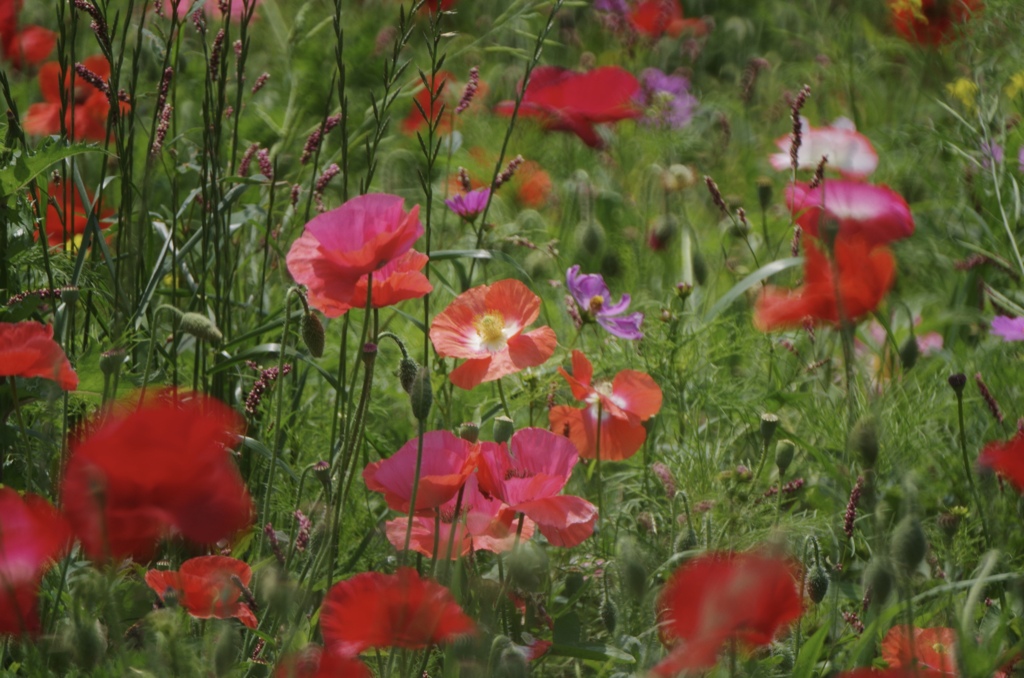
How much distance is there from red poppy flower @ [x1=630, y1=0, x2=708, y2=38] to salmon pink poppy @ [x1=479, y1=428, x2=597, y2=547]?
2378 millimetres

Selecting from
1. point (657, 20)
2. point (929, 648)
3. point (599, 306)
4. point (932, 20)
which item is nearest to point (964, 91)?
point (932, 20)

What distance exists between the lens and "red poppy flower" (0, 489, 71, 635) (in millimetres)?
928

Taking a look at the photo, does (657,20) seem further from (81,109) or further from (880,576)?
(880,576)

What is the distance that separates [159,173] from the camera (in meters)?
2.46

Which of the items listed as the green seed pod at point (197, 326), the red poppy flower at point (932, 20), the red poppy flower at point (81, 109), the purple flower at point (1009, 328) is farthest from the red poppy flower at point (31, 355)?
the red poppy flower at point (932, 20)

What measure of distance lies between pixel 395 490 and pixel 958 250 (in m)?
1.76

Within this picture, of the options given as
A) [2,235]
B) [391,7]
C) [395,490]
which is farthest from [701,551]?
[391,7]

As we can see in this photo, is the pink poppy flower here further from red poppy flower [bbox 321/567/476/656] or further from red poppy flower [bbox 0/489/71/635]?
red poppy flower [bbox 0/489/71/635]

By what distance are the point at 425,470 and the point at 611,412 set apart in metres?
0.33

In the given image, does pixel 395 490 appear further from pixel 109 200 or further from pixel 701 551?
pixel 109 200

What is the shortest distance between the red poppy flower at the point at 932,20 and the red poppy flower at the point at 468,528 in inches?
70.0

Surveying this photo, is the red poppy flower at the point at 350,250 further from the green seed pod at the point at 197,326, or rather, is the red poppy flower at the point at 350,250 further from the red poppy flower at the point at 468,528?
the red poppy flower at the point at 468,528

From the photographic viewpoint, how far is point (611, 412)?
150 cm

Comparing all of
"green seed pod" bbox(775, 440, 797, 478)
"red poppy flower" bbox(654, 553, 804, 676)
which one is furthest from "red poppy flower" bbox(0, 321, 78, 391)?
"green seed pod" bbox(775, 440, 797, 478)
